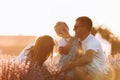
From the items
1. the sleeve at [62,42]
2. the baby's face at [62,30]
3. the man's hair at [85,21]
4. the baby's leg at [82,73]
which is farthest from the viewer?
the baby's face at [62,30]

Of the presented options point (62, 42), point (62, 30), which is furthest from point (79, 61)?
point (62, 30)

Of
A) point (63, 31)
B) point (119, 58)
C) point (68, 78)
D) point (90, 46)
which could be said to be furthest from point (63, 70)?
point (119, 58)

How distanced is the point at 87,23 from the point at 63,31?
2.14 m

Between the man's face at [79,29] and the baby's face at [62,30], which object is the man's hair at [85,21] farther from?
the baby's face at [62,30]

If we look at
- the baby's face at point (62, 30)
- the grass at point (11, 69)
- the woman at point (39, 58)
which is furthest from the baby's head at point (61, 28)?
the grass at point (11, 69)

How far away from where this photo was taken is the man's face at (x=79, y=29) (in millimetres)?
9453

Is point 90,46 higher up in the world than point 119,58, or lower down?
higher up

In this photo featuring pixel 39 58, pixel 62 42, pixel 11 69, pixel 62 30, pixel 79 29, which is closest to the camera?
pixel 11 69

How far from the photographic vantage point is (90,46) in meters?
9.44

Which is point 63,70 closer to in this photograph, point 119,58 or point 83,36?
point 83,36

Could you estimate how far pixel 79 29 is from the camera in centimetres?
948

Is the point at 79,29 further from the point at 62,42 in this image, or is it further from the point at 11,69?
the point at 11,69

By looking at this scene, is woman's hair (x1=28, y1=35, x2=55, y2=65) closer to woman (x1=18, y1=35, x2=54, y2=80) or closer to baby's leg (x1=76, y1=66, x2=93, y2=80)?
woman (x1=18, y1=35, x2=54, y2=80)

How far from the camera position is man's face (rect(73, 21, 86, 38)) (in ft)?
31.0
